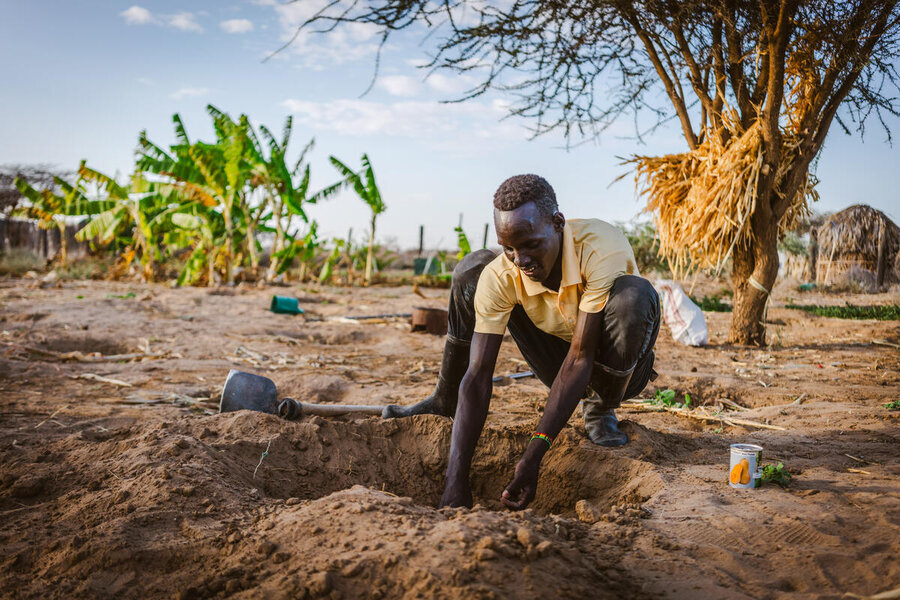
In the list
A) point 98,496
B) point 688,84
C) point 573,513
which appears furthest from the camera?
point 688,84

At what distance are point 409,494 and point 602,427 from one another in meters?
0.88

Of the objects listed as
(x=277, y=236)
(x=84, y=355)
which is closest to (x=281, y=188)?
(x=277, y=236)

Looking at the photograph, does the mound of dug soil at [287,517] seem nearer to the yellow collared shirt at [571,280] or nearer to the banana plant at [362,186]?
the yellow collared shirt at [571,280]

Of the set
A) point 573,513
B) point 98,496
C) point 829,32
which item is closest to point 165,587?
point 98,496

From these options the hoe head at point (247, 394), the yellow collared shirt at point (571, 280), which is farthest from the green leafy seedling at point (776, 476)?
the hoe head at point (247, 394)

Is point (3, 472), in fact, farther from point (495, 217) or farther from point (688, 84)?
point (688, 84)

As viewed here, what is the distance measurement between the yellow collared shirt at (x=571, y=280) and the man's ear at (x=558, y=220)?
0.21ft

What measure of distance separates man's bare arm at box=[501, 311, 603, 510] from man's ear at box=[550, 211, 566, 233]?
0.32 meters

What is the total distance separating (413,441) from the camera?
8.57 ft

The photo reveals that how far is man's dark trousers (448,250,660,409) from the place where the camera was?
2.20 metres

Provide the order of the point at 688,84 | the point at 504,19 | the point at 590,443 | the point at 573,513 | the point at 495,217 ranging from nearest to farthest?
the point at 495,217
the point at 573,513
the point at 590,443
the point at 504,19
the point at 688,84

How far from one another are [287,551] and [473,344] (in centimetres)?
101

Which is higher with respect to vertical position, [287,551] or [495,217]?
[495,217]

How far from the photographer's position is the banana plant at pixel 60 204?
12.1 m
